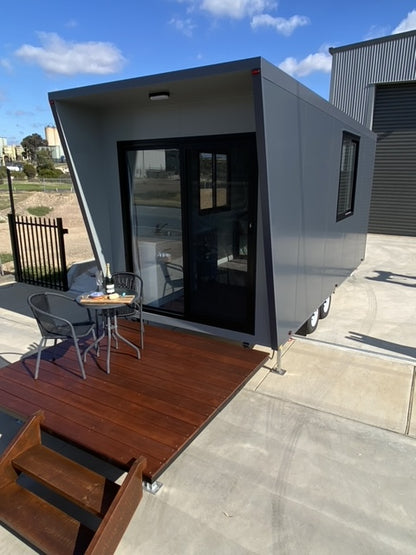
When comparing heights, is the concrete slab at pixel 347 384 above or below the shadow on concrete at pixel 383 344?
above

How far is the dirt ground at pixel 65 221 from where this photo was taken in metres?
10.5

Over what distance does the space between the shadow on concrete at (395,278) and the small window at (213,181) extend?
4.67 meters

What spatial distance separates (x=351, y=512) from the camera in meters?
2.24

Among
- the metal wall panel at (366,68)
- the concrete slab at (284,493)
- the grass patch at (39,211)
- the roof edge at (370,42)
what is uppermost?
the roof edge at (370,42)

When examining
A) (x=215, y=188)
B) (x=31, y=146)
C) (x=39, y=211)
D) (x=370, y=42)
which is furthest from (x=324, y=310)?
(x=31, y=146)

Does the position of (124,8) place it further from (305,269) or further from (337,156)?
(305,269)

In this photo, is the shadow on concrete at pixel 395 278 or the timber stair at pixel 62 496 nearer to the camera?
the timber stair at pixel 62 496

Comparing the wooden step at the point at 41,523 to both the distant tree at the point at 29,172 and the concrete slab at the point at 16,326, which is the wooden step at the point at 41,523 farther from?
the distant tree at the point at 29,172

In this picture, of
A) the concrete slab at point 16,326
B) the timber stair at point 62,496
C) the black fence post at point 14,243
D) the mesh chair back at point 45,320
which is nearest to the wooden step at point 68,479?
the timber stair at point 62,496

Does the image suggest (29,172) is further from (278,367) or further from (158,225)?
(278,367)

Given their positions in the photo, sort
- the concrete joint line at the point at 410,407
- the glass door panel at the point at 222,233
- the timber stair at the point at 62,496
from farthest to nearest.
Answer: the glass door panel at the point at 222,233, the concrete joint line at the point at 410,407, the timber stair at the point at 62,496

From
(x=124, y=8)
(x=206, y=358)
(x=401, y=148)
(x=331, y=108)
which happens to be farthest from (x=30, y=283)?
(x=401, y=148)

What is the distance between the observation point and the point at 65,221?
57.7 ft

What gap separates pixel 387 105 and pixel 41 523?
12268 mm
